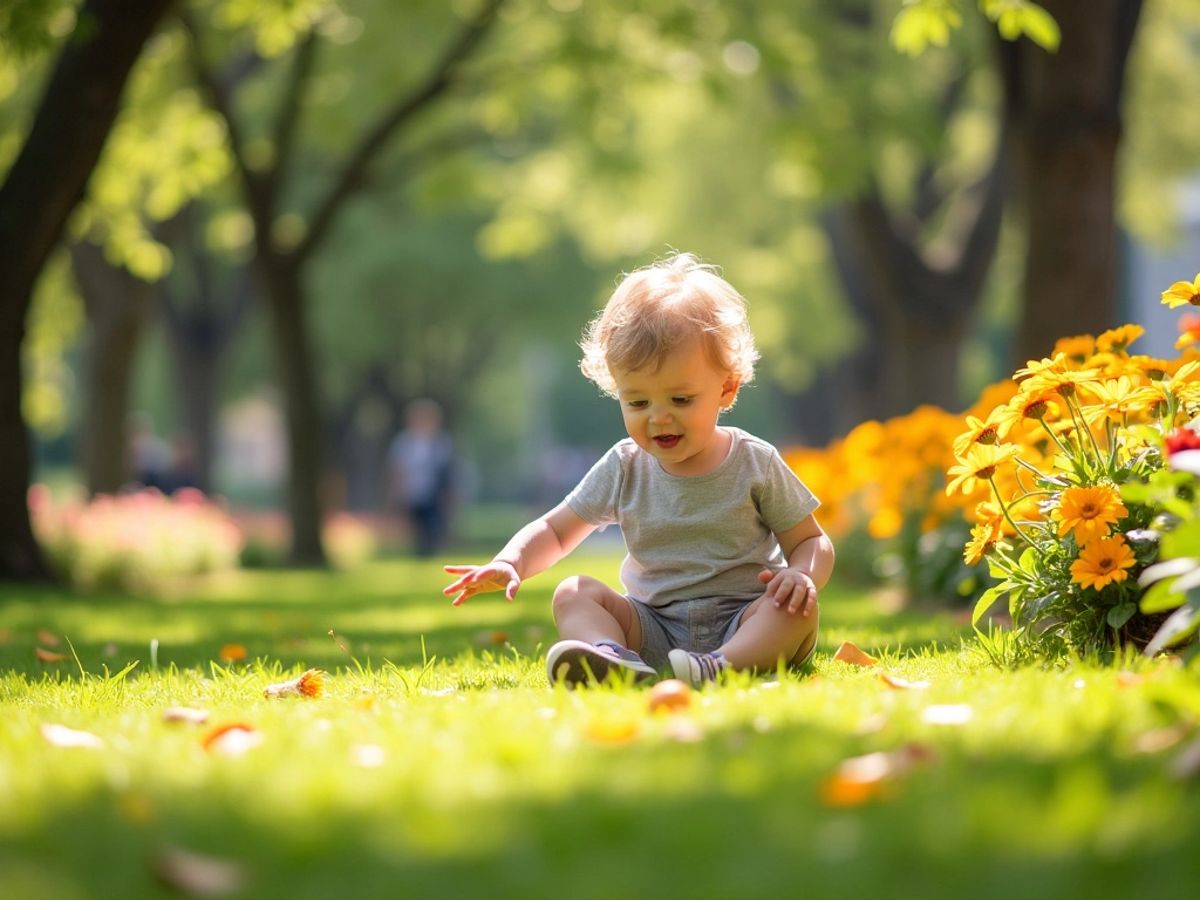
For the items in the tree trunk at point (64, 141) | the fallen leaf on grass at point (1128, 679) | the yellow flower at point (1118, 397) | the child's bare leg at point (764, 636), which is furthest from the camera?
the tree trunk at point (64, 141)

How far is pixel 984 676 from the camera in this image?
406 cm

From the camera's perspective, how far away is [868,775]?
257cm

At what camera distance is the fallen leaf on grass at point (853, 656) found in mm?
4773

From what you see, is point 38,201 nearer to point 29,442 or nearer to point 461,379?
point 29,442

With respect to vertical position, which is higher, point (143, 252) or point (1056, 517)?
point (143, 252)

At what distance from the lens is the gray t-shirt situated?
4711mm

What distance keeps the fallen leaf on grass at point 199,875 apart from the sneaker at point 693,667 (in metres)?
2.01

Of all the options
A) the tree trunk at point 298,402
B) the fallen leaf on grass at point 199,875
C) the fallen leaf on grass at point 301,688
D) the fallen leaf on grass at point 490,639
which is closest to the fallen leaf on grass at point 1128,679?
the fallen leaf on grass at point 199,875

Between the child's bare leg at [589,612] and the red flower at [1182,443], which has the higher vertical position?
the red flower at [1182,443]

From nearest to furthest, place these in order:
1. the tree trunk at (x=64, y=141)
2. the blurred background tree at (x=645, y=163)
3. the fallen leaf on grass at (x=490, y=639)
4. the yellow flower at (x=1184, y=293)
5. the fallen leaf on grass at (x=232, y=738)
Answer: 1. the fallen leaf on grass at (x=232, y=738)
2. the yellow flower at (x=1184, y=293)
3. the fallen leaf on grass at (x=490, y=639)
4. the blurred background tree at (x=645, y=163)
5. the tree trunk at (x=64, y=141)

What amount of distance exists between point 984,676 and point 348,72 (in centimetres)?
1630

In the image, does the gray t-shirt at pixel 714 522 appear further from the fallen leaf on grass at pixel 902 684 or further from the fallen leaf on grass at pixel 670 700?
the fallen leaf on grass at pixel 670 700

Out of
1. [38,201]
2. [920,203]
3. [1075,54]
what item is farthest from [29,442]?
[920,203]

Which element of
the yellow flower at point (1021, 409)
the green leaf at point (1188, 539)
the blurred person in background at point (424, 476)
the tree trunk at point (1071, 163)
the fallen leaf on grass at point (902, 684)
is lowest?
the blurred person in background at point (424, 476)
